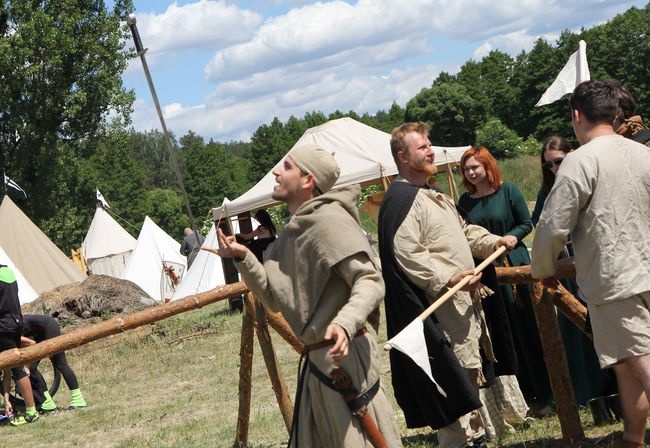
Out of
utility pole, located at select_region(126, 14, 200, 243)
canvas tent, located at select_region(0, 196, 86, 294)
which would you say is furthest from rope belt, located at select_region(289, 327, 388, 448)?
canvas tent, located at select_region(0, 196, 86, 294)

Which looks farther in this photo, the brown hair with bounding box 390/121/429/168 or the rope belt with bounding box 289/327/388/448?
the brown hair with bounding box 390/121/429/168

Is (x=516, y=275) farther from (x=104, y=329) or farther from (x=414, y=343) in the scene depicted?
(x=104, y=329)

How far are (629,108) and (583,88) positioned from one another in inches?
31.9

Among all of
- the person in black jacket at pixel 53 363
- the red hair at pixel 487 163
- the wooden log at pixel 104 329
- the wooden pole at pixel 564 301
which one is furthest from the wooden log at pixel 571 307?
the person in black jacket at pixel 53 363

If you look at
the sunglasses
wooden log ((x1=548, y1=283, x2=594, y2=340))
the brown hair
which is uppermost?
the brown hair

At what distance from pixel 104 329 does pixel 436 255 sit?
7.78 feet

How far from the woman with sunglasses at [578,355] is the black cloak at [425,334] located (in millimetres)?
1094

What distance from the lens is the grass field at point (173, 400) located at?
652cm

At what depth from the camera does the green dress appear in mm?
5672

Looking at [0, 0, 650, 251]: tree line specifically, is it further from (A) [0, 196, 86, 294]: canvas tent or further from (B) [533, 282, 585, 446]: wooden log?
(B) [533, 282, 585, 446]: wooden log

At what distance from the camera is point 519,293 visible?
590 cm

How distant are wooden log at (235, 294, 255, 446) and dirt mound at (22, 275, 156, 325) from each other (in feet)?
31.2

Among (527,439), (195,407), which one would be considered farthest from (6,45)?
(527,439)

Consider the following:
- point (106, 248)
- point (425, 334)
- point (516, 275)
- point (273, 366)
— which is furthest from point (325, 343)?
point (106, 248)
